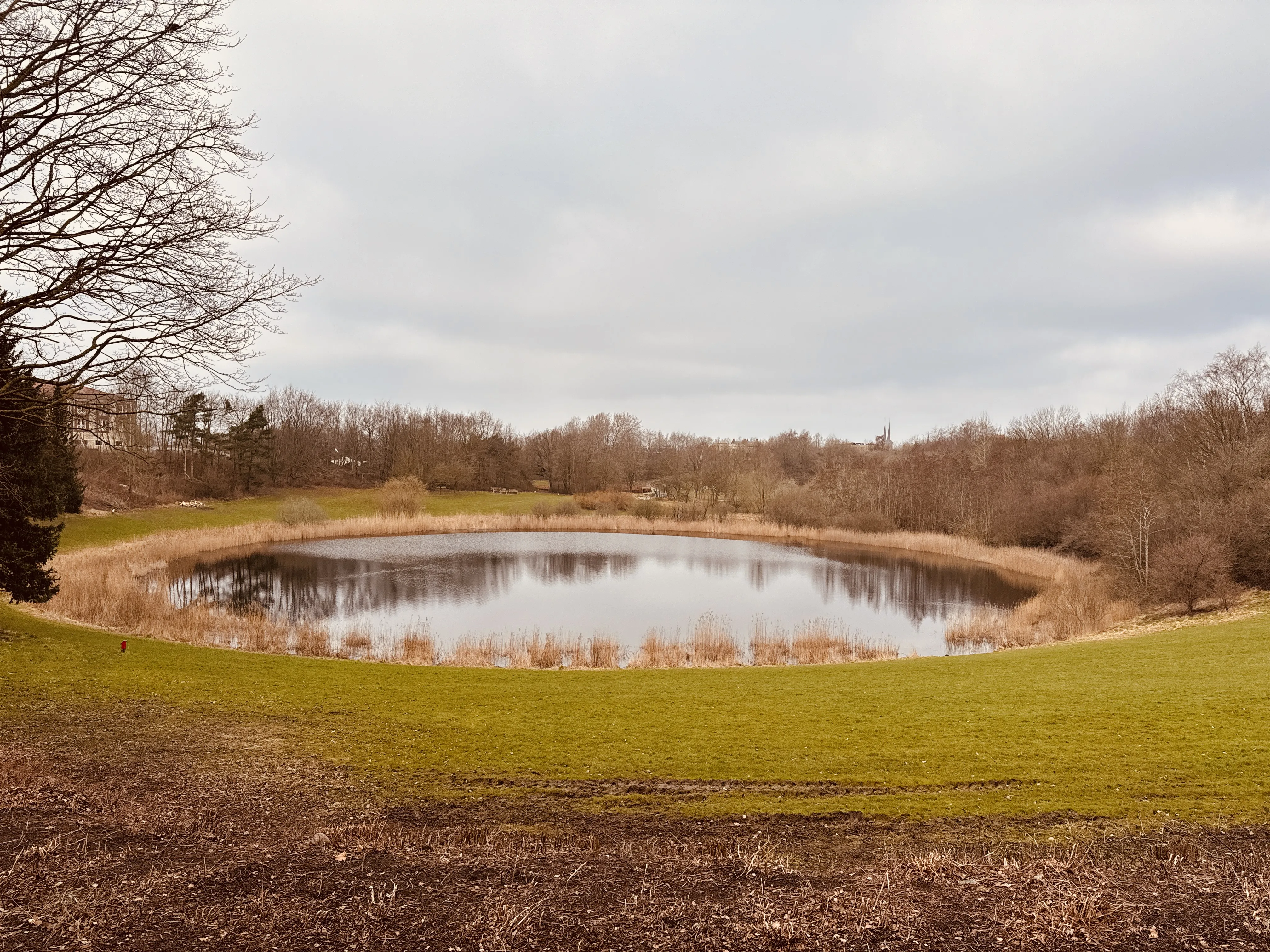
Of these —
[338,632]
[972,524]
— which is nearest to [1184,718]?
[338,632]

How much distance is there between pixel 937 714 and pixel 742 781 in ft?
11.1

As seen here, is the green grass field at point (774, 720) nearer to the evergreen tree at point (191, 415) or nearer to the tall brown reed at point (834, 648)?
the evergreen tree at point (191, 415)

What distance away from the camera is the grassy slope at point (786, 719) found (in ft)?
21.8

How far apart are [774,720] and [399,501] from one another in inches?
1822

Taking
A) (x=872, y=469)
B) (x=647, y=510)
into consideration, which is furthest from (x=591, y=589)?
(x=872, y=469)

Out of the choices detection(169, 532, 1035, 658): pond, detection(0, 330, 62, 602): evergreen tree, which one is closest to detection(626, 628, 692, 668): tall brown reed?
detection(169, 532, 1035, 658): pond

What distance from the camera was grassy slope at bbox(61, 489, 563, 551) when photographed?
34781mm

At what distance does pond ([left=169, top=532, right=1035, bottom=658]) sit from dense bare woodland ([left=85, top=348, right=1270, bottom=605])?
5517 millimetres

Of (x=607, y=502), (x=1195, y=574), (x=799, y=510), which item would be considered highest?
(x=607, y=502)

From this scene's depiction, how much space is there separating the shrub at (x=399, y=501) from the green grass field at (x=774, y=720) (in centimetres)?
3816

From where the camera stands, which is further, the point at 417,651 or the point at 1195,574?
the point at 1195,574

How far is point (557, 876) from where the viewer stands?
169 inches

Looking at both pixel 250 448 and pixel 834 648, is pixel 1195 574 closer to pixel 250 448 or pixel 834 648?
pixel 834 648

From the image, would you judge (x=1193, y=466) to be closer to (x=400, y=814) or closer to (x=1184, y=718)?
(x=1184, y=718)
